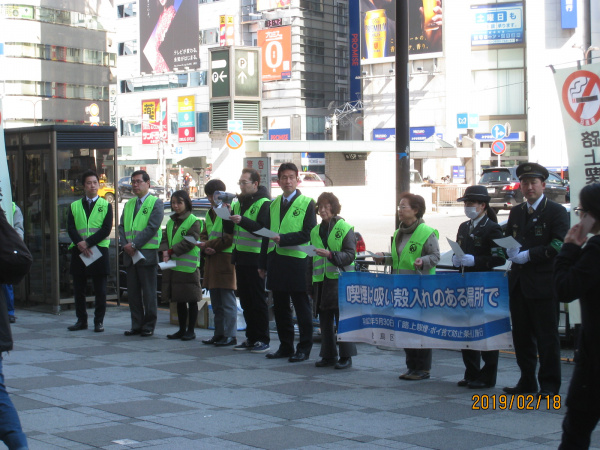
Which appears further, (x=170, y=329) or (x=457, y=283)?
(x=170, y=329)

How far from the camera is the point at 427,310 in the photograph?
309 inches

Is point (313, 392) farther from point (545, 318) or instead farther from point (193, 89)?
point (193, 89)

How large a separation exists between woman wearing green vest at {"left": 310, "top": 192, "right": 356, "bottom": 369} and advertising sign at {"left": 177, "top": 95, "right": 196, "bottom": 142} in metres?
72.1

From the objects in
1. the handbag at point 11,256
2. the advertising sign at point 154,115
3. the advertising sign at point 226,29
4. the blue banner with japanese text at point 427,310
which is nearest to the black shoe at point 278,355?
the blue banner with japanese text at point 427,310

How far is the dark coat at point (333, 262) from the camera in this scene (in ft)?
28.0

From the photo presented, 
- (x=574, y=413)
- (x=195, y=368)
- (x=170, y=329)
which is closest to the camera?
(x=574, y=413)

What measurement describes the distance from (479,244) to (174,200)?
14.5 feet

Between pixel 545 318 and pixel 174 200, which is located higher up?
pixel 174 200

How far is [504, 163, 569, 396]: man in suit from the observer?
6.95m

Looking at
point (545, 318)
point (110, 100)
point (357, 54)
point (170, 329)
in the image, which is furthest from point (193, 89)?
point (545, 318)

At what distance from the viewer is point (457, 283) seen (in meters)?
7.68

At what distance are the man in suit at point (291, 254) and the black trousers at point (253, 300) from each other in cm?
37

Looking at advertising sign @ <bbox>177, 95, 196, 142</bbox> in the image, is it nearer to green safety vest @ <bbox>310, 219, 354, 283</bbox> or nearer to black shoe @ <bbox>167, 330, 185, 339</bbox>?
black shoe @ <bbox>167, 330, 185, 339</bbox>
